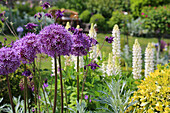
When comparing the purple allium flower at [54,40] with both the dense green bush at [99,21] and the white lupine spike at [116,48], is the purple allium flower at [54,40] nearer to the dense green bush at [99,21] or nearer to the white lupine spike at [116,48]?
the white lupine spike at [116,48]

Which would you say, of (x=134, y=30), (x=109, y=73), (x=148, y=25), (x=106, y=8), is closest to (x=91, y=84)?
(x=109, y=73)

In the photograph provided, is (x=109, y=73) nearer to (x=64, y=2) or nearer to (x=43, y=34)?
(x=43, y=34)

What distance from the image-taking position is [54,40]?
1.26m

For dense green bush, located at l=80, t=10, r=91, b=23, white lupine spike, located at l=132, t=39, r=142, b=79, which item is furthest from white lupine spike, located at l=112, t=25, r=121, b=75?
dense green bush, located at l=80, t=10, r=91, b=23

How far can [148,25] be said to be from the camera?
7242 mm

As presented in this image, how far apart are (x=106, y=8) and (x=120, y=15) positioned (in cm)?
195

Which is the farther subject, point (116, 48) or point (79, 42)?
point (116, 48)

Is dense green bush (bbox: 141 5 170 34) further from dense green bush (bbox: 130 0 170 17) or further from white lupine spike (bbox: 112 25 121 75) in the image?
dense green bush (bbox: 130 0 170 17)

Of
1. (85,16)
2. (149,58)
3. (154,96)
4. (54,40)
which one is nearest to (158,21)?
(149,58)

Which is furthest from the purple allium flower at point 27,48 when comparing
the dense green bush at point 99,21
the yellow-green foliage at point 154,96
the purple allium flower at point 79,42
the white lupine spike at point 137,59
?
the dense green bush at point 99,21

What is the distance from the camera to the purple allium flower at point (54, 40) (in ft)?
4.17

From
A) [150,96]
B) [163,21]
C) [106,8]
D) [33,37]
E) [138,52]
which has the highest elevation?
[106,8]

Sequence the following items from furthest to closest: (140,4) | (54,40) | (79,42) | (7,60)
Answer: (140,4)
(79,42)
(7,60)
(54,40)

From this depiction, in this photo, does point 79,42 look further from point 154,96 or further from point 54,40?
point 154,96
